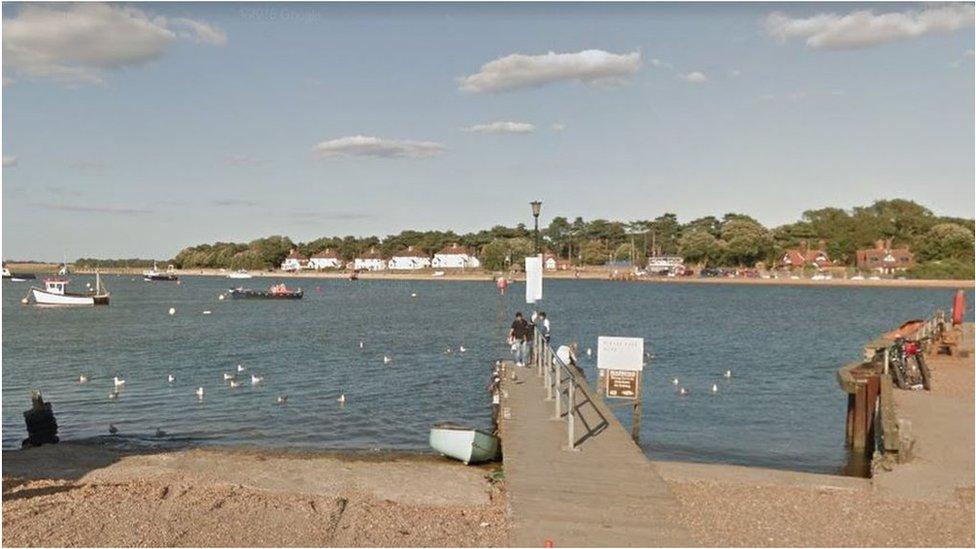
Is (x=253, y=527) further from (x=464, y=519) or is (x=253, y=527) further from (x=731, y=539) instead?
(x=731, y=539)

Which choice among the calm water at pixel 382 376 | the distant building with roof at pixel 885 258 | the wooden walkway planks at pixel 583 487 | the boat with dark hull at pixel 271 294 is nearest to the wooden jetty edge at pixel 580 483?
the wooden walkway planks at pixel 583 487

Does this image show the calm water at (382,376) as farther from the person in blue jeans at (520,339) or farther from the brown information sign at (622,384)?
the brown information sign at (622,384)

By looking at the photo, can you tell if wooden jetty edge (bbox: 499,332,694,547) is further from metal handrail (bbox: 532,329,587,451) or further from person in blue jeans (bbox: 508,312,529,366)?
person in blue jeans (bbox: 508,312,529,366)

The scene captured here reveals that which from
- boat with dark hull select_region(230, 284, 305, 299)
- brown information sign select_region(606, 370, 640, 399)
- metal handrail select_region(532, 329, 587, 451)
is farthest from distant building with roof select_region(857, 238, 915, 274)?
brown information sign select_region(606, 370, 640, 399)

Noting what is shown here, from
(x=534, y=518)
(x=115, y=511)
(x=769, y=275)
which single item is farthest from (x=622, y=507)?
(x=769, y=275)

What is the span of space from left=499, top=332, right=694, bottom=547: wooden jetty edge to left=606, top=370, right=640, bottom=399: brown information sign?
18.2 inches

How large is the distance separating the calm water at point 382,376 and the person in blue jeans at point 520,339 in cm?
232

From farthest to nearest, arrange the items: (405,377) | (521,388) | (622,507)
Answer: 1. (405,377)
2. (521,388)
3. (622,507)

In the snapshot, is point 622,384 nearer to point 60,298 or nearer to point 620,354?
point 620,354

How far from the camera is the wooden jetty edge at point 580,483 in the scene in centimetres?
1017

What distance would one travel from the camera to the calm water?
2298 centimetres

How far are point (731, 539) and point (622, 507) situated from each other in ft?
5.30

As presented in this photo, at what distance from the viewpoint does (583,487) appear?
39.9ft

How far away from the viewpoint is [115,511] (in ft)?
36.9
